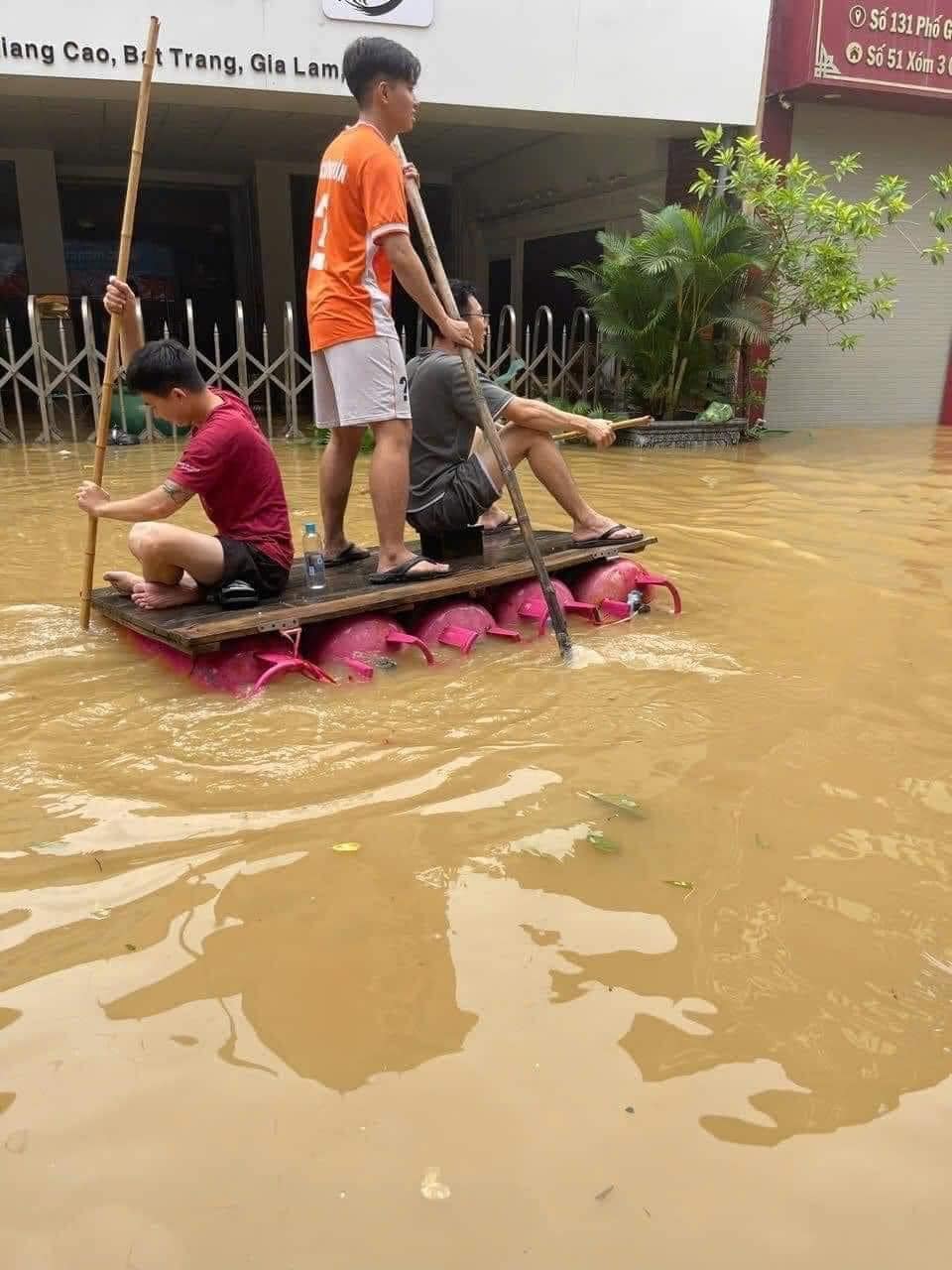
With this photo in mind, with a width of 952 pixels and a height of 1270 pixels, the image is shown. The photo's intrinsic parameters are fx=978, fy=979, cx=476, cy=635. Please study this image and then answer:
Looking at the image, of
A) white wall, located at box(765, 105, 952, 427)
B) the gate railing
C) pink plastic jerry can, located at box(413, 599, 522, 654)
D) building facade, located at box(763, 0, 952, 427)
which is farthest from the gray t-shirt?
white wall, located at box(765, 105, 952, 427)

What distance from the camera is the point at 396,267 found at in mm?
3479

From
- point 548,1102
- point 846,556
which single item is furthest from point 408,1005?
point 846,556

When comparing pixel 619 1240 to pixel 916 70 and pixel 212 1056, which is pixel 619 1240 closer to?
pixel 212 1056

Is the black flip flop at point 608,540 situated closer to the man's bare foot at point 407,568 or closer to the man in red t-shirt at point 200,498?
the man's bare foot at point 407,568

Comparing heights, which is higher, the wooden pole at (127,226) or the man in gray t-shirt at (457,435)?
the wooden pole at (127,226)

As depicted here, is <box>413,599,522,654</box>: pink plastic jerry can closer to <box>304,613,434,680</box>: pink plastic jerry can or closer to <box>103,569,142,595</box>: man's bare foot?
<box>304,613,434,680</box>: pink plastic jerry can

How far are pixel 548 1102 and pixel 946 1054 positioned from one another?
68cm

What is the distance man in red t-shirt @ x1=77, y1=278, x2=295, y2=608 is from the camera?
127 inches

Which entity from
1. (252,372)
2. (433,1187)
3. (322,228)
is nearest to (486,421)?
(322,228)

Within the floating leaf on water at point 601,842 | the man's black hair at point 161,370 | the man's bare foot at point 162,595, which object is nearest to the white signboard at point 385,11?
the man's black hair at point 161,370

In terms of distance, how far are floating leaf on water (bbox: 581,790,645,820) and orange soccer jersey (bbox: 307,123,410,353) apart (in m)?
1.94

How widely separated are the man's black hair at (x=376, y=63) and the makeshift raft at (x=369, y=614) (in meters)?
1.76

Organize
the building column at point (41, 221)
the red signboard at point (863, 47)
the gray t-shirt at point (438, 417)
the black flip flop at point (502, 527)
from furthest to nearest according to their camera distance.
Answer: the building column at point (41, 221), the red signboard at point (863, 47), the black flip flop at point (502, 527), the gray t-shirt at point (438, 417)

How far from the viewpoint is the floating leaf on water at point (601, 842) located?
222 centimetres
